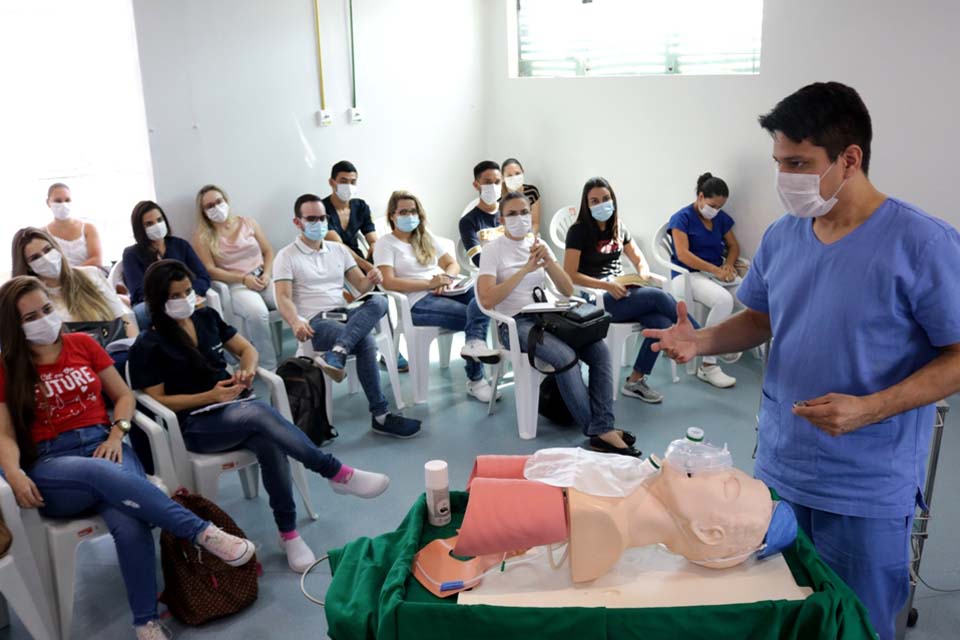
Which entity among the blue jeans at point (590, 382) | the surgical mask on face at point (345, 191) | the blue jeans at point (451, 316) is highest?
the surgical mask on face at point (345, 191)

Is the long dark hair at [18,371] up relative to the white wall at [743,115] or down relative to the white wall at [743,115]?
down

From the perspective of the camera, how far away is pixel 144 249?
426 cm

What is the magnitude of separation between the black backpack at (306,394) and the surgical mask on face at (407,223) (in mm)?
1096

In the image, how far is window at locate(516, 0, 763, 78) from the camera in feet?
15.6

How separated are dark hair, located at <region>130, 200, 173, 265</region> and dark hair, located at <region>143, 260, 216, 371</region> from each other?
4.71 feet

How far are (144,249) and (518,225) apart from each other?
2.02 metres

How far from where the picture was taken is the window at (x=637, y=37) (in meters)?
4.75

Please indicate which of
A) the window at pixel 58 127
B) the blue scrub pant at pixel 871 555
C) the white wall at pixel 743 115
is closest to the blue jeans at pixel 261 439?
the blue scrub pant at pixel 871 555

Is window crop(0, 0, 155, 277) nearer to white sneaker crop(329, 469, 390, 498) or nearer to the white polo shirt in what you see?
the white polo shirt

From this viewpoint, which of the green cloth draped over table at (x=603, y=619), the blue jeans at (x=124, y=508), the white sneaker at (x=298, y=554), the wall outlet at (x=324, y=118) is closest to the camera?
the green cloth draped over table at (x=603, y=619)

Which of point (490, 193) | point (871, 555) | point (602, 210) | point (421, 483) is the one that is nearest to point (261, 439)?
point (421, 483)

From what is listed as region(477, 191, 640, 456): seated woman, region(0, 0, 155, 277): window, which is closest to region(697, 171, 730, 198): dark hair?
region(477, 191, 640, 456): seated woman

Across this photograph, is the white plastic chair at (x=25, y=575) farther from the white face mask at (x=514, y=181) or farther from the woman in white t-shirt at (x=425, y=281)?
the white face mask at (x=514, y=181)

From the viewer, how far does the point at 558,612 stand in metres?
1.44
